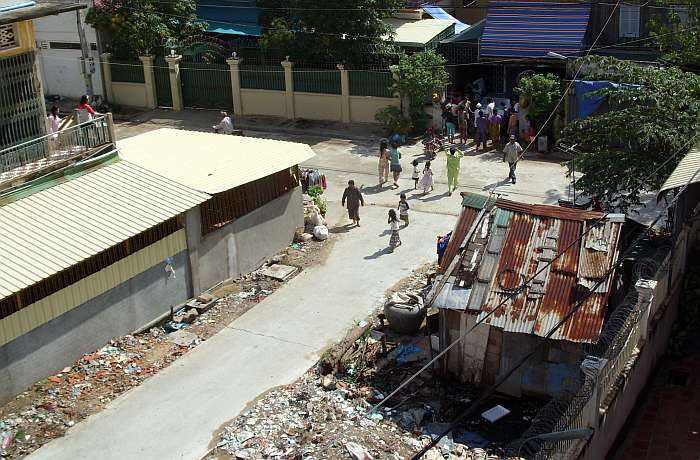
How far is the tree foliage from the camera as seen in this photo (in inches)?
1063

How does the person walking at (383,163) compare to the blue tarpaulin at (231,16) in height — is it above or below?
below

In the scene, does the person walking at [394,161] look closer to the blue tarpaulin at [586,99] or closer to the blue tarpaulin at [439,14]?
the blue tarpaulin at [586,99]

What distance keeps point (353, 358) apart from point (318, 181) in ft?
26.7

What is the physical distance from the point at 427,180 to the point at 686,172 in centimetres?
843

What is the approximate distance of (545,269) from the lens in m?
13.0

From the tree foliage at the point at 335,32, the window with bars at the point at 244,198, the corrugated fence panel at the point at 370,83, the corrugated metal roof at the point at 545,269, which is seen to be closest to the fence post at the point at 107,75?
the tree foliage at the point at 335,32

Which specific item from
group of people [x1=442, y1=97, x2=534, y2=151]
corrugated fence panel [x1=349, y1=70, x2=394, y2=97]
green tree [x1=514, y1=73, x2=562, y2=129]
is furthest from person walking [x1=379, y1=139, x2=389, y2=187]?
corrugated fence panel [x1=349, y1=70, x2=394, y2=97]

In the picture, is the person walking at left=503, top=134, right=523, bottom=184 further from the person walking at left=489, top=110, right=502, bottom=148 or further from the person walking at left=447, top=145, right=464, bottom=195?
the person walking at left=489, top=110, right=502, bottom=148

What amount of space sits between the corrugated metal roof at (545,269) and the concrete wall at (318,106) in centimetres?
1480

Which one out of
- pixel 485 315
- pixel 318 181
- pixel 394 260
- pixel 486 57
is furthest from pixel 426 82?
pixel 485 315

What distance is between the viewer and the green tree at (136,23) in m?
30.1

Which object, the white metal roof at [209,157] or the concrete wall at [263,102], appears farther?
the concrete wall at [263,102]

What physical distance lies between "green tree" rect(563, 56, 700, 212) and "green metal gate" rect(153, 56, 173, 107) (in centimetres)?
1715

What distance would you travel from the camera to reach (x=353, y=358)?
14.3m
